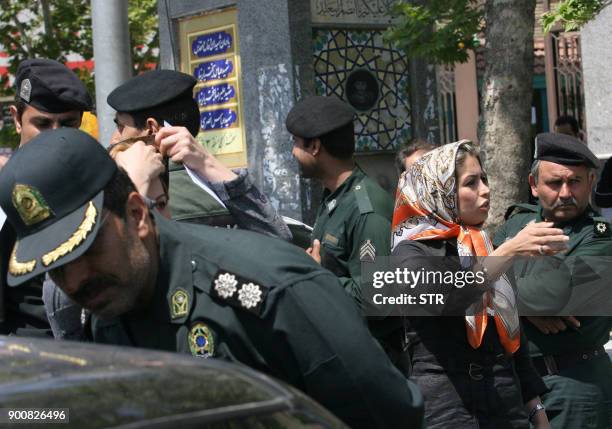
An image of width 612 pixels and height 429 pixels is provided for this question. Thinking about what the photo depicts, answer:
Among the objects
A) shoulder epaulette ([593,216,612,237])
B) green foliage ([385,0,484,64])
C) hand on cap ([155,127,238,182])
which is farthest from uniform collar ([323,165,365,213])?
green foliage ([385,0,484,64])

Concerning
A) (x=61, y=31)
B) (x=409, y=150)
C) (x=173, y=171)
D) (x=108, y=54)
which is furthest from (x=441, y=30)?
(x=61, y=31)

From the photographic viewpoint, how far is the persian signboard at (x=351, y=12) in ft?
33.5

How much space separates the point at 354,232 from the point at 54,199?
2.62 m

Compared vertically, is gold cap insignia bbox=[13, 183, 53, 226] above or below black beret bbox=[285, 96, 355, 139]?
above

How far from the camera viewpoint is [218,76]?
10.7m

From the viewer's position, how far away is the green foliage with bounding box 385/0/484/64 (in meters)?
8.77

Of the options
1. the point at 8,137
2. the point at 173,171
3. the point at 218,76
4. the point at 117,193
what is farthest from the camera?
the point at 8,137

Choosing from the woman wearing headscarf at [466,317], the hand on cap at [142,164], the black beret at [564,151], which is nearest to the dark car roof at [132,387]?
the hand on cap at [142,164]

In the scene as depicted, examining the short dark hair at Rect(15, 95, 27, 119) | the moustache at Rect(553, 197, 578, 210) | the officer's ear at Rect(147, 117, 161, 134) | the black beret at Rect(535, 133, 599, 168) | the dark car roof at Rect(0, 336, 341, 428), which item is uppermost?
the short dark hair at Rect(15, 95, 27, 119)

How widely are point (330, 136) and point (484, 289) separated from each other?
1.59 metres

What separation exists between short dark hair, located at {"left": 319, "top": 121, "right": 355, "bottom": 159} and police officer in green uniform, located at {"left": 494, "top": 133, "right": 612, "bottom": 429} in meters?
0.96

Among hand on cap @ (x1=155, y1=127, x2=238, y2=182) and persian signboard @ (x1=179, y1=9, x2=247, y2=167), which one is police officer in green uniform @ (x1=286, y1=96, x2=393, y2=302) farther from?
persian signboard @ (x1=179, y1=9, x2=247, y2=167)

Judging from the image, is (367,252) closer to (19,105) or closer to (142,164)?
(19,105)

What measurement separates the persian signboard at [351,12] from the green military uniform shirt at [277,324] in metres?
8.03
